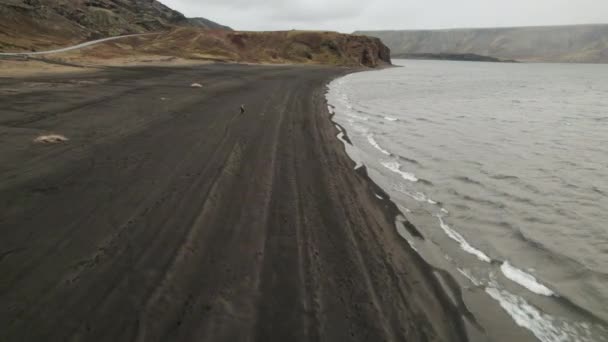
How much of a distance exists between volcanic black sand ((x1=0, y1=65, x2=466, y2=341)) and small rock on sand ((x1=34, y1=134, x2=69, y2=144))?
1.03 ft

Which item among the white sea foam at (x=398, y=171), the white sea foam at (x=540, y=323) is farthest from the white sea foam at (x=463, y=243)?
the white sea foam at (x=398, y=171)

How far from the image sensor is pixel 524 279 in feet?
21.5

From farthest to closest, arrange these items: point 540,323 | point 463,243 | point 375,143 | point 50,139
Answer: point 375,143
point 50,139
point 463,243
point 540,323

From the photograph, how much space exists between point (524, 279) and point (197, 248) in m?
6.01

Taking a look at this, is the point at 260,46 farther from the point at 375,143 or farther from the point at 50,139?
the point at 50,139

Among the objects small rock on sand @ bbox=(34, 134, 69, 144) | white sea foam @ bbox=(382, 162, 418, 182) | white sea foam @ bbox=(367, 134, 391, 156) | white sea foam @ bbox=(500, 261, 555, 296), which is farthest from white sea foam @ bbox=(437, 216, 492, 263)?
small rock on sand @ bbox=(34, 134, 69, 144)

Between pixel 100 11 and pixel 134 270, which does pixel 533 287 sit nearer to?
pixel 134 270

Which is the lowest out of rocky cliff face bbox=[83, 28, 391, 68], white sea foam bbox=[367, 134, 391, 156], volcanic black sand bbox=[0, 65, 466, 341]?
white sea foam bbox=[367, 134, 391, 156]

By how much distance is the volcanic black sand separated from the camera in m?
4.45

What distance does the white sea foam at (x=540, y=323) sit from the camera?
517cm

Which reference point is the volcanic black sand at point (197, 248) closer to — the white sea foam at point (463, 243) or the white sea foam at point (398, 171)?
the white sea foam at point (463, 243)

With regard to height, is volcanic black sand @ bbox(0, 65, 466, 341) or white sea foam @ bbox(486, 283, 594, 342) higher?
volcanic black sand @ bbox(0, 65, 466, 341)

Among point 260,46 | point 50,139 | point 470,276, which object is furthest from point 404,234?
point 260,46

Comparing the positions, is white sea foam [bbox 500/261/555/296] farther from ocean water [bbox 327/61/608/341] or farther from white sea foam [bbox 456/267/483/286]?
white sea foam [bbox 456/267/483/286]
